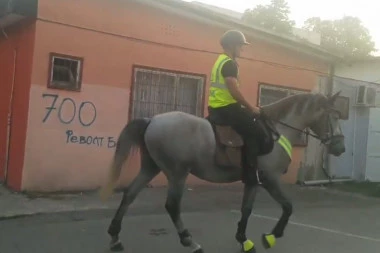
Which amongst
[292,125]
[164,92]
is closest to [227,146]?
[292,125]

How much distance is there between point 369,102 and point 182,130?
9.64 m

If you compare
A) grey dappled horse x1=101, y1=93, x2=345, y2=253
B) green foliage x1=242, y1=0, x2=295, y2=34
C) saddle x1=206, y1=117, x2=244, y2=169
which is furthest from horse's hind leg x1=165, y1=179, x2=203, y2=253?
green foliage x1=242, y1=0, x2=295, y2=34

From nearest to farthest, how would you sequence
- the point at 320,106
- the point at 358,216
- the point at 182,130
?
1. the point at 182,130
2. the point at 320,106
3. the point at 358,216

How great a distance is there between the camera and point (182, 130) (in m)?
5.78

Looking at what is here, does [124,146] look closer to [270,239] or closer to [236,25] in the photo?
[270,239]

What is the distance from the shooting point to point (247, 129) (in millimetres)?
5820

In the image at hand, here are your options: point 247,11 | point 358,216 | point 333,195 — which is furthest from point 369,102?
point 247,11

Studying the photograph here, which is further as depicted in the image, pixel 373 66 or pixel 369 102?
pixel 373 66

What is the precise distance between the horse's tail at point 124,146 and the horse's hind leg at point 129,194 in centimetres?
20

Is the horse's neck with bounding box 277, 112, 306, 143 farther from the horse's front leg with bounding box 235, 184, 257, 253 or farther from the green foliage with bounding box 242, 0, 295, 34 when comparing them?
the green foliage with bounding box 242, 0, 295, 34

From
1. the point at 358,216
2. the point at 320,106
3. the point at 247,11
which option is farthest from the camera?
the point at 247,11

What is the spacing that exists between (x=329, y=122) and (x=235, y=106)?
1309 mm

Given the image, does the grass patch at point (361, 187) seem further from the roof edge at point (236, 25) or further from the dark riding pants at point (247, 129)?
the dark riding pants at point (247, 129)

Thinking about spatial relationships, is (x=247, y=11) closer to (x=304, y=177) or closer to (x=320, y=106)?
(x=304, y=177)
